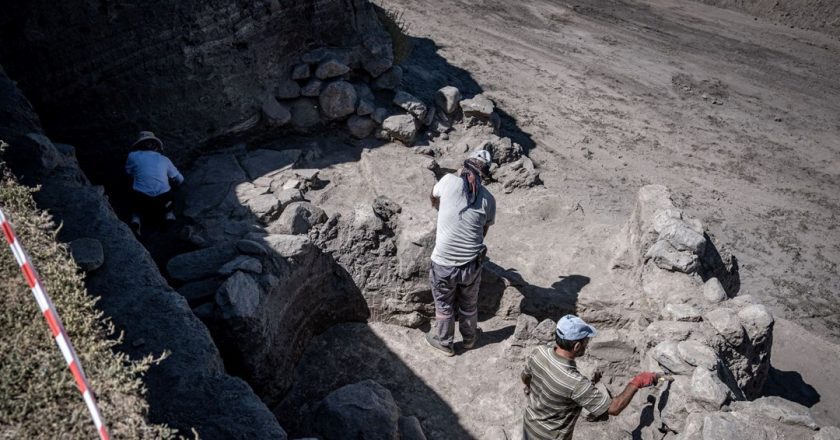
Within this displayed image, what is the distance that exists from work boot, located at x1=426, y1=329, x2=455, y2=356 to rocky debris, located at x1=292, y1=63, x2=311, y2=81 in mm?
4460

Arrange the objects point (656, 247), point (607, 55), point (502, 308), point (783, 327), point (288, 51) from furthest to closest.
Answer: point (607, 55), point (288, 51), point (783, 327), point (502, 308), point (656, 247)

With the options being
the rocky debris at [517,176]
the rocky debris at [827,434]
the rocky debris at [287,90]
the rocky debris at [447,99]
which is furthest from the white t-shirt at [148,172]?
the rocky debris at [827,434]

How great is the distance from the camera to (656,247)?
19.9 ft

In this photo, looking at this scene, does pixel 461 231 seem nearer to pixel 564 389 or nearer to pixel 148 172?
pixel 564 389

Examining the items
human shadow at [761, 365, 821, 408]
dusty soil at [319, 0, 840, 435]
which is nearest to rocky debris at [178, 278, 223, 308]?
dusty soil at [319, 0, 840, 435]

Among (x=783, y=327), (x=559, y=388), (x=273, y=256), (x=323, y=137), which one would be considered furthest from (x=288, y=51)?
(x=783, y=327)

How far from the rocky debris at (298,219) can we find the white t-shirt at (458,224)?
1.50 m

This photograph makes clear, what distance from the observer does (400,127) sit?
8.88m

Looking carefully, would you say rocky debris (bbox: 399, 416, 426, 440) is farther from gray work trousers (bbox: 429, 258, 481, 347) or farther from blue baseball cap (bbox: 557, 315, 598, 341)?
blue baseball cap (bbox: 557, 315, 598, 341)

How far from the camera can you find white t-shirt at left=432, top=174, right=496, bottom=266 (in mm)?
5352

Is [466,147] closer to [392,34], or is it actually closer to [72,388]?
[392,34]

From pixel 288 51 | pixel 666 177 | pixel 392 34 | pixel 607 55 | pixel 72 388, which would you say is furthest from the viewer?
pixel 607 55

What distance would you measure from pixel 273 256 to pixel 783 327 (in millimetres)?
6049

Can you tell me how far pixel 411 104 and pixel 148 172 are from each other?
417 centimetres
